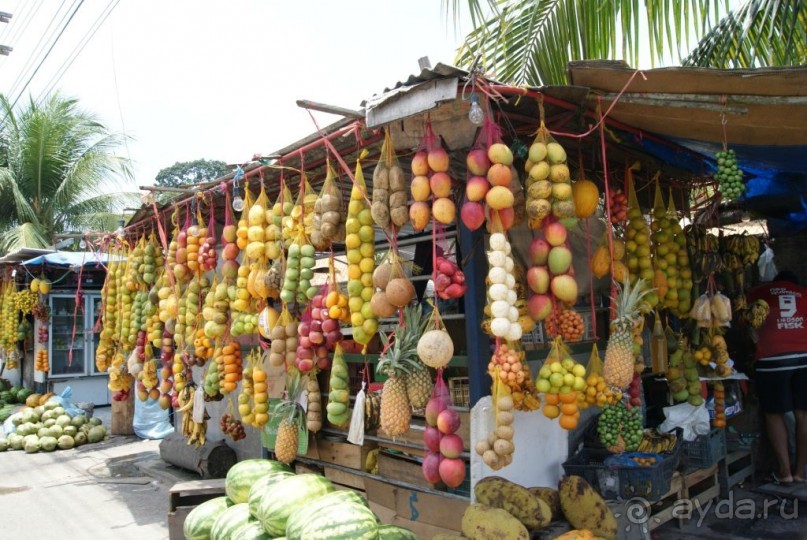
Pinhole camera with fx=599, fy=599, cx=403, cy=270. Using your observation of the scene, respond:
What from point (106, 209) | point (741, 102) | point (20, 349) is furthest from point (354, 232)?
point (106, 209)

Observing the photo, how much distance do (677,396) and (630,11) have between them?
2774mm

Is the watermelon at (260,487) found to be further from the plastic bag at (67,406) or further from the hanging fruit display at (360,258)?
the plastic bag at (67,406)

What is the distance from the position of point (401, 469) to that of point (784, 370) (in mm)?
3386

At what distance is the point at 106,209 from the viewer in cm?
1573

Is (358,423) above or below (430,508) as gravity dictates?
above

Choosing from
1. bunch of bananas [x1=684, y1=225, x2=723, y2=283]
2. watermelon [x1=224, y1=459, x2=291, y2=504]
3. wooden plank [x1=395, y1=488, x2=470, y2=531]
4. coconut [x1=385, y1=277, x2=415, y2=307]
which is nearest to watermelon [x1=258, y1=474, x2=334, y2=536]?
watermelon [x1=224, y1=459, x2=291, y2=504]

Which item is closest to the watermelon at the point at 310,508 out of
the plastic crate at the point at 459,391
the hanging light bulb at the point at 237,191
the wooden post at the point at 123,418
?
the plastic crate at the point at 459,391

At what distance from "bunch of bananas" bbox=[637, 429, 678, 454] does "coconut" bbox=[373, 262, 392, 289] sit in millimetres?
2327

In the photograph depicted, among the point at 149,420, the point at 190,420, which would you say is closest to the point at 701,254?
the point at 190,420

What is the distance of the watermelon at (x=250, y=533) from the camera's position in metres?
3.65

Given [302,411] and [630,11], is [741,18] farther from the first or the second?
[302,411]

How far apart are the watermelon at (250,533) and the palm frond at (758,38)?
4.51 meters

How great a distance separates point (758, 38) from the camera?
13.8 ft

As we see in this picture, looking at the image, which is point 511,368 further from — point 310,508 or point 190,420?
point 190,420
